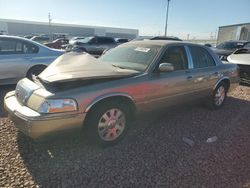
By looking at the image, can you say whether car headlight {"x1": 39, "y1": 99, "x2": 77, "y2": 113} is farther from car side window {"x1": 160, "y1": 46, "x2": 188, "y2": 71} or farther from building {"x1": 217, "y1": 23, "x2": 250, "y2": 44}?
building {"x1": 217, "y1": 23, "x2": 250, "y2": 44}

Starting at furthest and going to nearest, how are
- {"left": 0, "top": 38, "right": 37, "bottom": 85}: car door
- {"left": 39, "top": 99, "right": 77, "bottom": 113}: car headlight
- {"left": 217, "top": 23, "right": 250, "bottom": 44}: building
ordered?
{"left": 217, "top": 23, "right": 250, "bottom": 44}: building, {"left": 0, "top": 38, "right": 37, "bottom": 85}: car door, {"left": 39, "top": 99, "right": 77, "bottom": 113}: car headlight

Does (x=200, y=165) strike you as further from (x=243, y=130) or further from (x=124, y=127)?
(x=243, y=130)

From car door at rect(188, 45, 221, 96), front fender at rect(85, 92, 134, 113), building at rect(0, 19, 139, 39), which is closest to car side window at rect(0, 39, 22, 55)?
front fender at rect(85, 92, 134, 113)

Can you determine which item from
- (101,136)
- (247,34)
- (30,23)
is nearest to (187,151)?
(101,136)

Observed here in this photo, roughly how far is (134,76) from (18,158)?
1.96m

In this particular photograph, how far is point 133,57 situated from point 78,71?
47.1 inches

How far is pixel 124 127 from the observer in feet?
11.6

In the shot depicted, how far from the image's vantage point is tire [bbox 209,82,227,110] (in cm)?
523

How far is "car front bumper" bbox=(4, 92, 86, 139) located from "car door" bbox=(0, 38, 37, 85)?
10.6 ft

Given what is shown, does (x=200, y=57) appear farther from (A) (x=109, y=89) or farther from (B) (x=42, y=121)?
(B) (x=42, y=121)

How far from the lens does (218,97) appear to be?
5371mm

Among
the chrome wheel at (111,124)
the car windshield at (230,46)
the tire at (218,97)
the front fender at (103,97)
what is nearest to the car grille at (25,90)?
the front fender at (103,97)

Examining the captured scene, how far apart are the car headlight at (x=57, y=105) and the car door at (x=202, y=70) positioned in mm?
2501

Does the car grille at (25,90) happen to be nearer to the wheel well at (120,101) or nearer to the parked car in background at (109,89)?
the parked car in background at (109,89)
